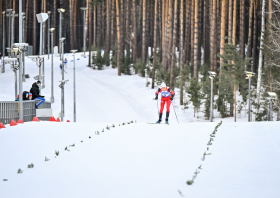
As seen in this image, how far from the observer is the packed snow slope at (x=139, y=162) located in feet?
21.1

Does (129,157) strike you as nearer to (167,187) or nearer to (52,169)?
(52,169)

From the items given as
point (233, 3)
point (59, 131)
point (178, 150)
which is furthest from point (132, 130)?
point (233, 3)

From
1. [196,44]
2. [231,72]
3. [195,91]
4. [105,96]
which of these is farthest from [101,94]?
[231,72]

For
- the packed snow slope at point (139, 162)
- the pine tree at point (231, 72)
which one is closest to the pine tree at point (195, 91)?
the pine tree at point (231, 72)

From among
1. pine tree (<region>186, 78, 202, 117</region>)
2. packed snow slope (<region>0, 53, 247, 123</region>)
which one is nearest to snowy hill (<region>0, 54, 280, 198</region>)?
pine tree (<region>186, 78, 202, 117</region>)

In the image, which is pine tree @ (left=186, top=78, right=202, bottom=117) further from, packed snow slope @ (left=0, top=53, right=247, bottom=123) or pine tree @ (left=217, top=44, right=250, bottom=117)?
pine tree @ (left=217, top=44, right=250, bottom=117)

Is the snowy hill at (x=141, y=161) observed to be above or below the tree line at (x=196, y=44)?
below

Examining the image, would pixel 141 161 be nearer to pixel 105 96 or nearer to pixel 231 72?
pixel 231 72

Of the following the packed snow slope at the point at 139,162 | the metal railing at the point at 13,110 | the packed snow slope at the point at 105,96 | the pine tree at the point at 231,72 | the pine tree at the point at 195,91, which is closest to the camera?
the packed snow slope at the point at 139,162

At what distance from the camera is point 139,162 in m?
8.26

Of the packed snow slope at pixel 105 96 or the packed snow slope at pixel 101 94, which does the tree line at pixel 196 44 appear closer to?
the packed snow slope at pixel 105 96

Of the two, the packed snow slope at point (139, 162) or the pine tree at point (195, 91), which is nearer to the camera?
the packed snow slope at point (139, 162)

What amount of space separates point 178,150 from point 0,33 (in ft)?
196

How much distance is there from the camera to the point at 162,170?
765 centimetres
